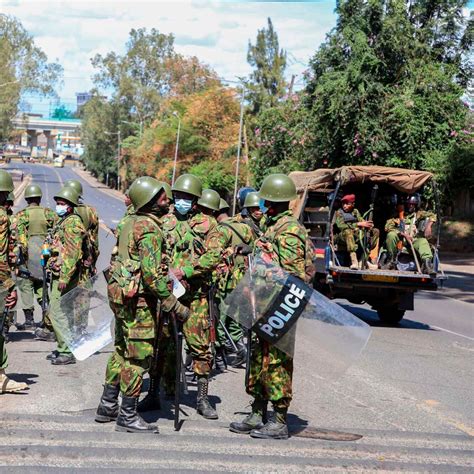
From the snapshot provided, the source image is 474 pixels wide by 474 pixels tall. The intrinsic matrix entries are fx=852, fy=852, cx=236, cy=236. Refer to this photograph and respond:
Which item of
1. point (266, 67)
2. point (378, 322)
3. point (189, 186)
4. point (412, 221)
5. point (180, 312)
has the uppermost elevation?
point (266, 67)

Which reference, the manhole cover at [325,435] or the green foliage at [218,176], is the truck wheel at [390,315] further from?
the green foliage at [218,176]

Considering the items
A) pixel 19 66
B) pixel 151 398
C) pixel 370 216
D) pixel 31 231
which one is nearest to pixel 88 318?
pixel 151 398

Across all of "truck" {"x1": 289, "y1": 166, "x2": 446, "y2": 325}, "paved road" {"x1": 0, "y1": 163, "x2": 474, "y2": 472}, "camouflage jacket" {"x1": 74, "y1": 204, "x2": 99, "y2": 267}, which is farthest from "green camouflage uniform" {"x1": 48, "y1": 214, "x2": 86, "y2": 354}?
"truck" {"x1": 289, "y1": 166, "x2": 446, "y2": 325}

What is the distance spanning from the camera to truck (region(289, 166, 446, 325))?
42.7 feet

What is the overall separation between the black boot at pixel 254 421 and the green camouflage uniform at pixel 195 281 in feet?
2.12

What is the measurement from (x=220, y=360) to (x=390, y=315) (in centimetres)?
562

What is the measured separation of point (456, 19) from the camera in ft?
107

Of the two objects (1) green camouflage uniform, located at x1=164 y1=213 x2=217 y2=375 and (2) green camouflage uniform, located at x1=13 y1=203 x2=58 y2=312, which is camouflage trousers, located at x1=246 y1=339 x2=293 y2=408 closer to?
(1) green camouflage uniform, located at x1=164 y1=213 x2=217 y2=375

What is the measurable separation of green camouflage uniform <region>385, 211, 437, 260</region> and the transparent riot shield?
23.9ft

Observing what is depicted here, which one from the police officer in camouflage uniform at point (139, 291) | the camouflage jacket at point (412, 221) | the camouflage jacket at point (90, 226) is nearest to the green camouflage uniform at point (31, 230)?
the camouflage jacket at point (90, 226)

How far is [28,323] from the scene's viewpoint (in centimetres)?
1094

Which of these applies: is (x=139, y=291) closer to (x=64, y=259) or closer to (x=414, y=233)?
(x=64, y=259)

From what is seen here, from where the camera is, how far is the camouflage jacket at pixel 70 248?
8.31 meters

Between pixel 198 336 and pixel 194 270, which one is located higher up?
pixel 194 270
